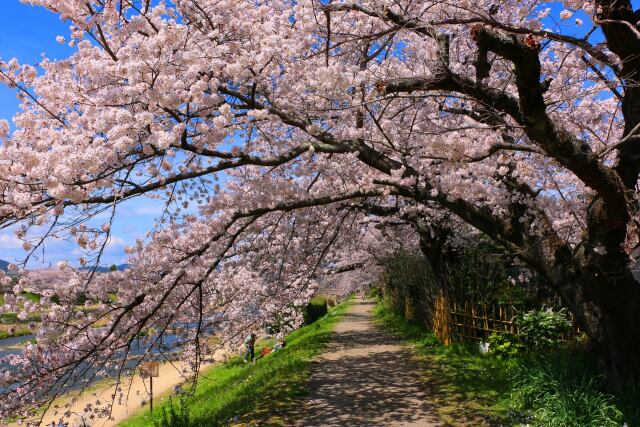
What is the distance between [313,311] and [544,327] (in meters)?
22.5

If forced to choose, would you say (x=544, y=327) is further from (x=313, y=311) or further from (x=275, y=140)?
(x=313, y=311)

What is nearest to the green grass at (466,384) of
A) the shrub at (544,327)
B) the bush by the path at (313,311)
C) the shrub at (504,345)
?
the shrub at (504,345)

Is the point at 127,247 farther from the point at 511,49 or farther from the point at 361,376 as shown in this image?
the point at 361,376

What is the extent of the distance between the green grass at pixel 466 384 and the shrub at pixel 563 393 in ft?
1.24

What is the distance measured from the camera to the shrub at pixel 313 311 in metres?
28.7

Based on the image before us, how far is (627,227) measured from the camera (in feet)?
18.0

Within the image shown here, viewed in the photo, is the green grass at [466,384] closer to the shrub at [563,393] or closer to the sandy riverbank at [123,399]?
the shrub at [563,393]

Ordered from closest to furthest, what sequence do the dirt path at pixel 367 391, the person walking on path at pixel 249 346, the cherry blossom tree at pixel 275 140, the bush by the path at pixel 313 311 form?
1. the cherry blossom tree at pixel 275 140
2. the dirt path at pixel 367 391
3. the person walking on path at pixel 249 346
4. the bush by the path at pixel 313 311

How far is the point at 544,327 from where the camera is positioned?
30.5 feet

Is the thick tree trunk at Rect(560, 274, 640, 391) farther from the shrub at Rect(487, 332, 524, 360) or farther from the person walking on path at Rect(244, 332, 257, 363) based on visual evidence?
the person walking on path at Rect(244, 332, 257, 363)

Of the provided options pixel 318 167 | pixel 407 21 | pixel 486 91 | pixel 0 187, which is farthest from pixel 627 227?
pixel 0 187

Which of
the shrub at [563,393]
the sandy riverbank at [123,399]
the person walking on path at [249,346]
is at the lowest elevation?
the sandy riverbank at [123,399]

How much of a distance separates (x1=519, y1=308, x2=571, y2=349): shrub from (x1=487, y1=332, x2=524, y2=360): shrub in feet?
0.69

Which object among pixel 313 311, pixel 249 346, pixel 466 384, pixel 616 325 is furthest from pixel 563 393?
pixel 313 311
